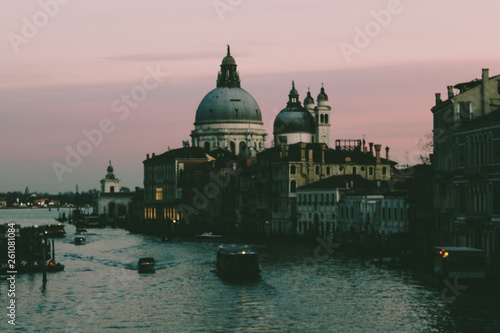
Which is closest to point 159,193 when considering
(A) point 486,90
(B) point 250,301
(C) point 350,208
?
(C) point 350,208

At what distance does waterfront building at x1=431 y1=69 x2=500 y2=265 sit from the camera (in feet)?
130

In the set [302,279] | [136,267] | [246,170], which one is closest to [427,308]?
[302,279]

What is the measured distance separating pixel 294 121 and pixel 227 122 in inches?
1050

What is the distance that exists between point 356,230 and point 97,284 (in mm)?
Result: 26046

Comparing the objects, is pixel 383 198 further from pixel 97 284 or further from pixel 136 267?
pixel 97 284

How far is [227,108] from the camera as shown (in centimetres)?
14400

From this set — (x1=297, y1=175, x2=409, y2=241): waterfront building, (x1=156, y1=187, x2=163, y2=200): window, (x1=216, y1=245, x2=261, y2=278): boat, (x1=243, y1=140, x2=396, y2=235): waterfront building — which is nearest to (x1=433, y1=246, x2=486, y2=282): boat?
(x1=216, y1=245, x2=261, y2=278): boat

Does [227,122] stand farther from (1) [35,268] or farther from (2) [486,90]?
(2) [486,90]

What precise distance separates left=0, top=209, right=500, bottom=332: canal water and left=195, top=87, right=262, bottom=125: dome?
91.4 metres

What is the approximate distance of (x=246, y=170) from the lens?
318 feet

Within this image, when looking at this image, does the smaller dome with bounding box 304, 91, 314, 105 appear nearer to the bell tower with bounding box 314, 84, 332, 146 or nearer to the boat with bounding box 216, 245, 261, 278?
the bell tower with bounding box 314, 84, 332, 146

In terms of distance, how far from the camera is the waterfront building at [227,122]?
471 feet

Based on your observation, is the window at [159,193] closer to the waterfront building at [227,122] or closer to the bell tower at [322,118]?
the waterfront building at [227,122]

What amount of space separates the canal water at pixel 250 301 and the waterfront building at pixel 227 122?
90681mm
